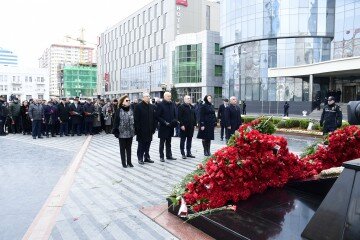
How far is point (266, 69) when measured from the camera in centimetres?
4734

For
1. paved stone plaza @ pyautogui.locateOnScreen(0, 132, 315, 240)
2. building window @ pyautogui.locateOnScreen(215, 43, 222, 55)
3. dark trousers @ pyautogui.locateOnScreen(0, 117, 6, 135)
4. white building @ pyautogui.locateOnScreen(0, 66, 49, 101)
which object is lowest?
paved stone plaza @ pyautogui.locateOnScreen(0, 132, 315, 240)

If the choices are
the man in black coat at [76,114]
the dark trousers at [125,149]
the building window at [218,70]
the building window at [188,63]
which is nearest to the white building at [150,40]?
the building window at [188,63]

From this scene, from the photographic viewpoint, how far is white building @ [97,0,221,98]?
221ft

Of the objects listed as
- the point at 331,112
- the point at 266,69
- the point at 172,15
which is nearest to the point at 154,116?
the point at 331,112

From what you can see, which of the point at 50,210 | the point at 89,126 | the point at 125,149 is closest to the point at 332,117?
the point at 125,149

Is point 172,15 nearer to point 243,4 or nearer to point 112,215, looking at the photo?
point 243,4

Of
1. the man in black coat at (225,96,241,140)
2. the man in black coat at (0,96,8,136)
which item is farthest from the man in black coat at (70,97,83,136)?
the man in black coat at (225,96,241,140)

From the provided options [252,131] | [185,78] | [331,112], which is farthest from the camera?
[185,78]

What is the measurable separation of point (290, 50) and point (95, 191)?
43.0 meters

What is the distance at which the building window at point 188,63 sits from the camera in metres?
60.4

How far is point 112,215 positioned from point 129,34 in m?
85.2

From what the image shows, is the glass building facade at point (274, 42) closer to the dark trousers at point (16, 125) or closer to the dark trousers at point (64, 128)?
the dark trousers at point (64, 128)

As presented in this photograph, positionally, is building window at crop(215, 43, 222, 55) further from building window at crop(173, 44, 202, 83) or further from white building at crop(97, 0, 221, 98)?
white building at crop(97, 0, 221, 98)

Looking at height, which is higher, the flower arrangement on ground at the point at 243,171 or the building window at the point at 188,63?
the building window at the point at 188,63
